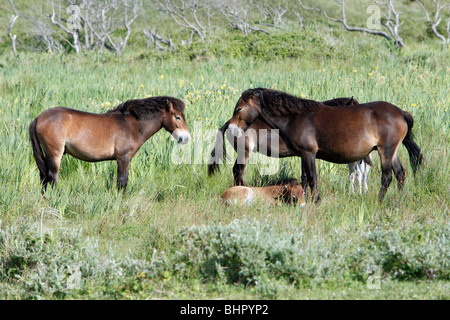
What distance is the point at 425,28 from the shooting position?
2767 centimetres

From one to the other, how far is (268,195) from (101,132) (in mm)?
2182

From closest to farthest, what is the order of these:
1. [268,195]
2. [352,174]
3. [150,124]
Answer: [150,124] → [268,195] → [352,174]

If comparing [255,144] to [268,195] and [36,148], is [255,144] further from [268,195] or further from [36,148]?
[36,148]

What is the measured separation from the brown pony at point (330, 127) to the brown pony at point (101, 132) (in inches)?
33.4

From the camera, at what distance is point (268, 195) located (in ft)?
21.7

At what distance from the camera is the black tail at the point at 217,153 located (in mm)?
7480

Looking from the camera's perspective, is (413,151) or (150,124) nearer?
(150,124)

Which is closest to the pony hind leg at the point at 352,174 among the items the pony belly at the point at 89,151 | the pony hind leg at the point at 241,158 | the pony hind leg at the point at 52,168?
the pony hind leg at the point at 241,158

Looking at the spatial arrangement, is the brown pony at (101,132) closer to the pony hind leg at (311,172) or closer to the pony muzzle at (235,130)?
the pony muzzle at (235,130)

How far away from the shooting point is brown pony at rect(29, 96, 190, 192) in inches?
242

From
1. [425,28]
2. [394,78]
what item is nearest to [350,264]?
[394,78]

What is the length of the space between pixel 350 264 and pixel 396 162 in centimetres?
235

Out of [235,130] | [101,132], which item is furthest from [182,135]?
[101,132]

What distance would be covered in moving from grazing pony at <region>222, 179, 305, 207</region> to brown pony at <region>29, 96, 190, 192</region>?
875 mm
